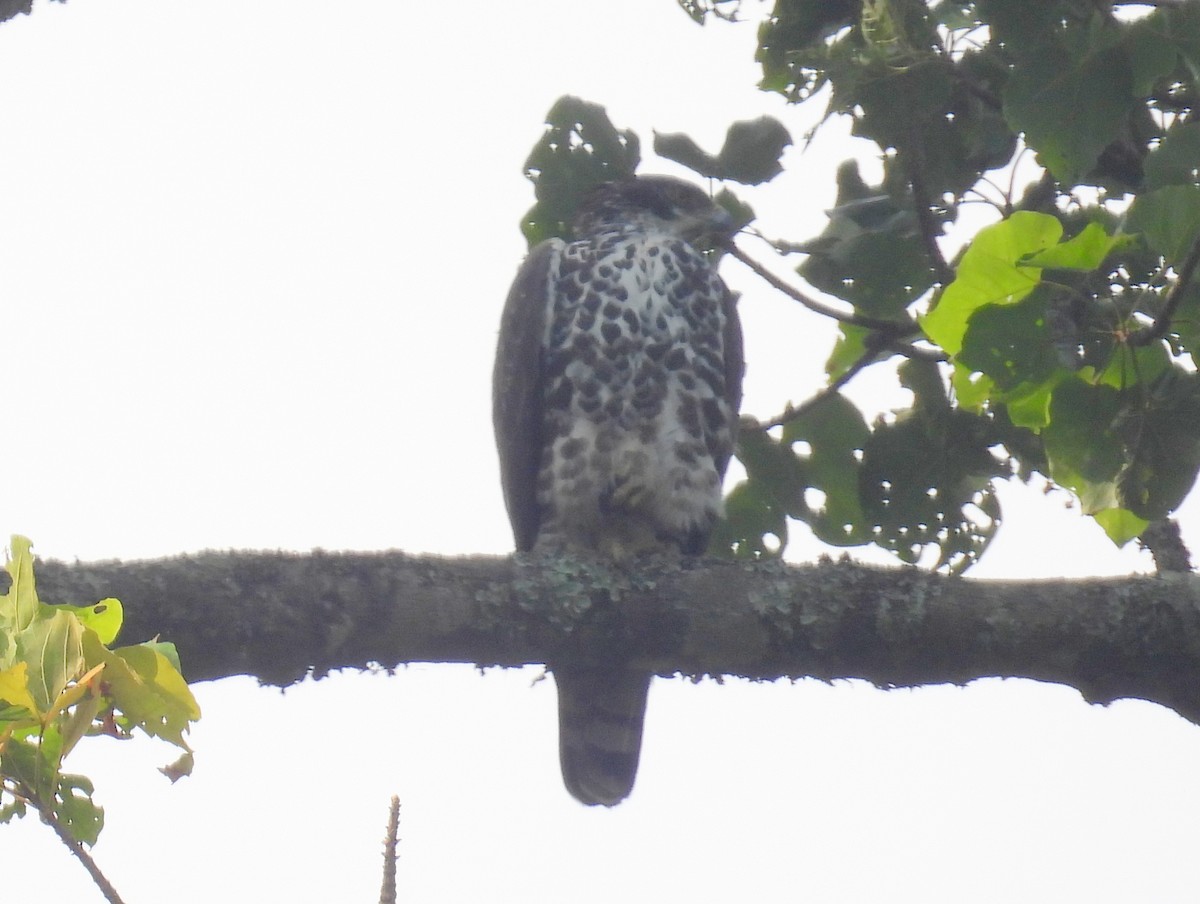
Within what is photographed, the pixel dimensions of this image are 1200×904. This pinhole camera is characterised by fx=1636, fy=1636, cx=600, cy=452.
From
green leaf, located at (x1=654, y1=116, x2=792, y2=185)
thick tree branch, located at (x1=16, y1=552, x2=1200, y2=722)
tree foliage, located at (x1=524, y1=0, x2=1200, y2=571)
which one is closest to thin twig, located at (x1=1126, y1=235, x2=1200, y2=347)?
tree foliage, located at (x1=524, y1=0, x2=1200, y2=571)

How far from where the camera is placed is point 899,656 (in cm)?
317

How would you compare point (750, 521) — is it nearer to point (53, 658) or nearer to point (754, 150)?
point (754, 150)

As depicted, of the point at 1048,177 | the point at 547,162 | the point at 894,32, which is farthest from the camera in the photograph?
the point at 547,162

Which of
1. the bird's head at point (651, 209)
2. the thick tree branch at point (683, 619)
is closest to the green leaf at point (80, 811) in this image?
the thick tree branch at point (683, 619)

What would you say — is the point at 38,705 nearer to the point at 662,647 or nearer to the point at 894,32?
the point at 662,647

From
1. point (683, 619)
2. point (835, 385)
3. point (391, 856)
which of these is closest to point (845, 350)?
point (835, 385)

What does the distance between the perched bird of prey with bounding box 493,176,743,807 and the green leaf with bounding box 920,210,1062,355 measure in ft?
4.70

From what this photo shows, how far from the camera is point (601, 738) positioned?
425cm

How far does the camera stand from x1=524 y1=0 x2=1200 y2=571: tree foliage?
2949 mm

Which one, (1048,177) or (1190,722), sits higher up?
(1048,177)

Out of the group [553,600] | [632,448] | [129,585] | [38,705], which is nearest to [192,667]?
[129,585]

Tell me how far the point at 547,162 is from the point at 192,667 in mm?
1854

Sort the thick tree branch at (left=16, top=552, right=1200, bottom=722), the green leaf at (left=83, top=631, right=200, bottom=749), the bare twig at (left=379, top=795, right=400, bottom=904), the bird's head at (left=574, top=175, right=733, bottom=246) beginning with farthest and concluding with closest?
1. the bird's head at (left=574, top=175, right=733, bottom=246)
2. the thick tree branch at (left=16, top=552, right=1200, bottom=722)
3. the green leaf at (left=83, top=631, right=200, bottom=749)
4. the bare twig at (left=379, top=795, right=400, bottom=904)

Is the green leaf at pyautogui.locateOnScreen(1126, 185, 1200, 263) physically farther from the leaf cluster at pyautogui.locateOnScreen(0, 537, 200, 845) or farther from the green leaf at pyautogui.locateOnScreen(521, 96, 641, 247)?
the leaf cluster at pyautogui.locateOnScreen(0, 537, 200, 845)
